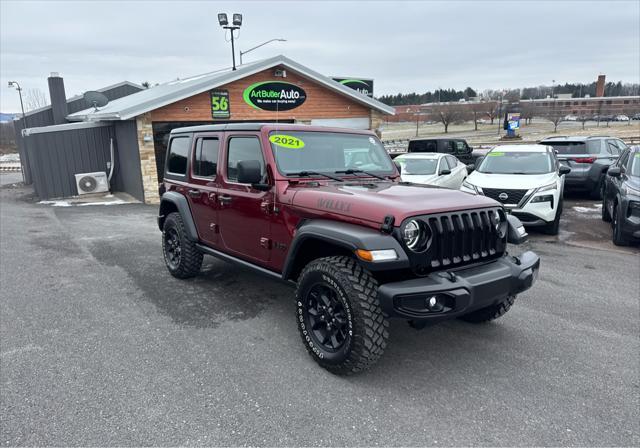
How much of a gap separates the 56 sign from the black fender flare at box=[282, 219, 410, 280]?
11.4 metres

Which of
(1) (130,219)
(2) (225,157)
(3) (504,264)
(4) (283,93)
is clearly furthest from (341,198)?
(4) (283,93)

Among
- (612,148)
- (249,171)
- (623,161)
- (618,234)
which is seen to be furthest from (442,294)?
(612,148)

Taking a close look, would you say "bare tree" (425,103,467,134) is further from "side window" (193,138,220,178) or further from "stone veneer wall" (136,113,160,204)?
"side window" (193,138,220,178)

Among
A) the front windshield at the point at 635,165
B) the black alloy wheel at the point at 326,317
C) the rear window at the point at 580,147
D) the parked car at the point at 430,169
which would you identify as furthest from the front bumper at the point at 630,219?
the black alloy wheel at the point at 326,317

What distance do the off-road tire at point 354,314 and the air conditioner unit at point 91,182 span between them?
44.0 feet

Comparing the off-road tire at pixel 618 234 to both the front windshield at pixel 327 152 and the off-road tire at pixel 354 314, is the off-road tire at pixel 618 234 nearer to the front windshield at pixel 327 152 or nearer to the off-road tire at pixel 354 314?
the front windshield at pixel 327 152

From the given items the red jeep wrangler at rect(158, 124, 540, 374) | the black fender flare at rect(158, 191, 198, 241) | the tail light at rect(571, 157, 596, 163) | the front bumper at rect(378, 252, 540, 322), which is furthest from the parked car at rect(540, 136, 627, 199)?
the black fender flare at rect(158, 191, 198, 241)

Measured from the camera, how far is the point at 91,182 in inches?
578

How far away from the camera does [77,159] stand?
1455 cm

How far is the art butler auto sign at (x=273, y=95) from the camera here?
14.9 metres

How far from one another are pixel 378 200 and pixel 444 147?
1424 centimetres

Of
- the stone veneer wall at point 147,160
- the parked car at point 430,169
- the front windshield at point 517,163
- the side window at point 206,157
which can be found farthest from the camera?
the stone veneer wall at point 147,160

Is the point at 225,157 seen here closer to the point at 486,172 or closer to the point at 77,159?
the point at 486,172

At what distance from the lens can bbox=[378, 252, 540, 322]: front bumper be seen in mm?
3115
